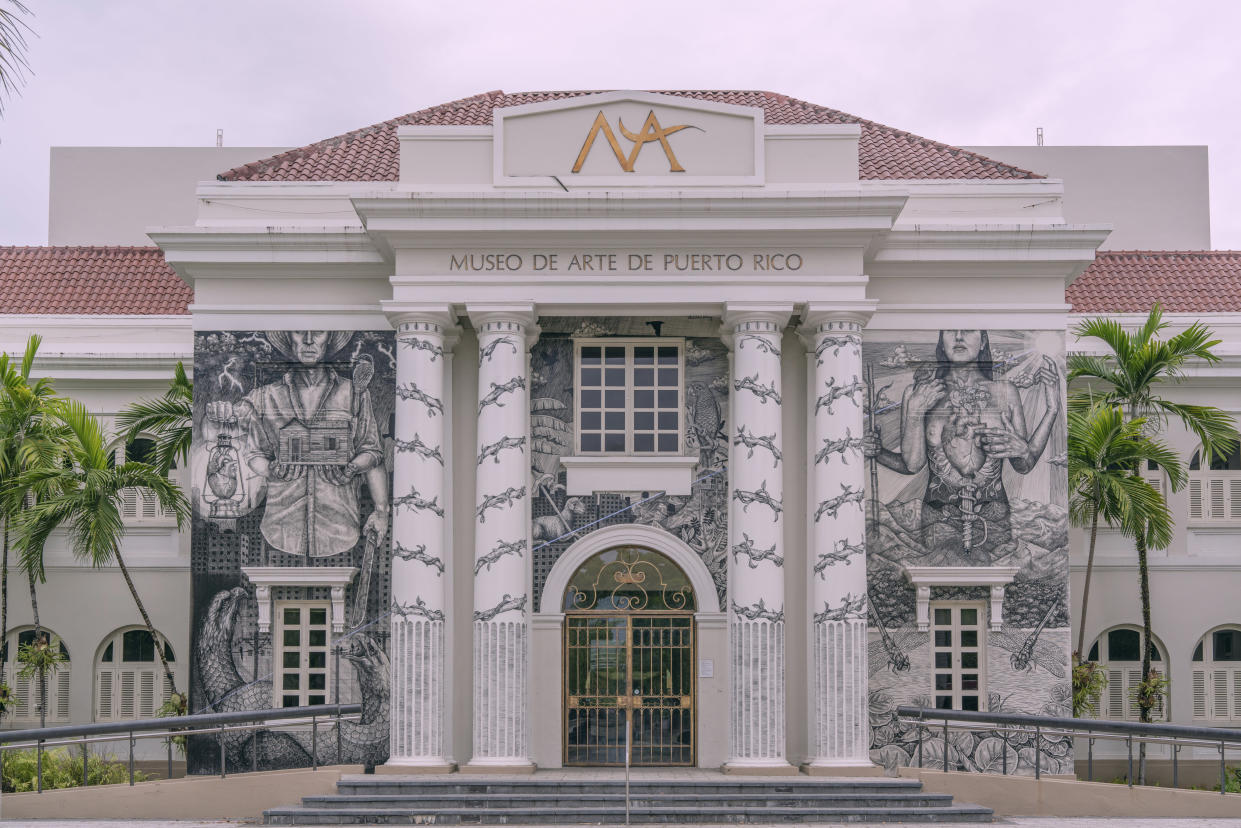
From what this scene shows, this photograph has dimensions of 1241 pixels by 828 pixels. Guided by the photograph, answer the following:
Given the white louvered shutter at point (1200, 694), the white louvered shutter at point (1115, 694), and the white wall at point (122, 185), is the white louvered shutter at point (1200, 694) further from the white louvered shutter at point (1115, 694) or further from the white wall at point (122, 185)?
the white wall at point (122, 185)

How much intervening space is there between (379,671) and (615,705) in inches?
141

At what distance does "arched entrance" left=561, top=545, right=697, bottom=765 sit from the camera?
2134 centimetres

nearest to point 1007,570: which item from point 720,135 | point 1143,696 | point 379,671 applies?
point 1143,696

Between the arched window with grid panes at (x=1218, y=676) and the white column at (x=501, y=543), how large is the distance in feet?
40.7

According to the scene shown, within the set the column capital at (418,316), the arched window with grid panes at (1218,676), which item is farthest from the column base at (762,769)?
the arched window with grid panes at (1218,676)

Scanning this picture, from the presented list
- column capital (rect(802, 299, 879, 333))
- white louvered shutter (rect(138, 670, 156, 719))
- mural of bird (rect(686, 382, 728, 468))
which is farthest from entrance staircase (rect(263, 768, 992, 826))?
white louvered shutter (rect(138, 670, 156, 719))

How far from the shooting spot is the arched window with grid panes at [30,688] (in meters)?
24.8

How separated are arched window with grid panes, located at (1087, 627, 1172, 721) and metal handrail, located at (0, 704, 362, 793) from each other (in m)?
13.2

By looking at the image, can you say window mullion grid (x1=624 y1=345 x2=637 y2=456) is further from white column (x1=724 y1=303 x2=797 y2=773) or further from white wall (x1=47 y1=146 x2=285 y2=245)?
white wall (x1=47 y1=146 x2=285 y2=245)

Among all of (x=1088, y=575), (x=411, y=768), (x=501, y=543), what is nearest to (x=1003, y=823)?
(x=1088, y=575)

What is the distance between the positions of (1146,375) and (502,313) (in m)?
10.6

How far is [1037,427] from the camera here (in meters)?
21.9

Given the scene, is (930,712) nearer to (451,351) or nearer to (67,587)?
(451,351)

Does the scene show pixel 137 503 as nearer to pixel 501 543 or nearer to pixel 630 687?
pixel 501 543
